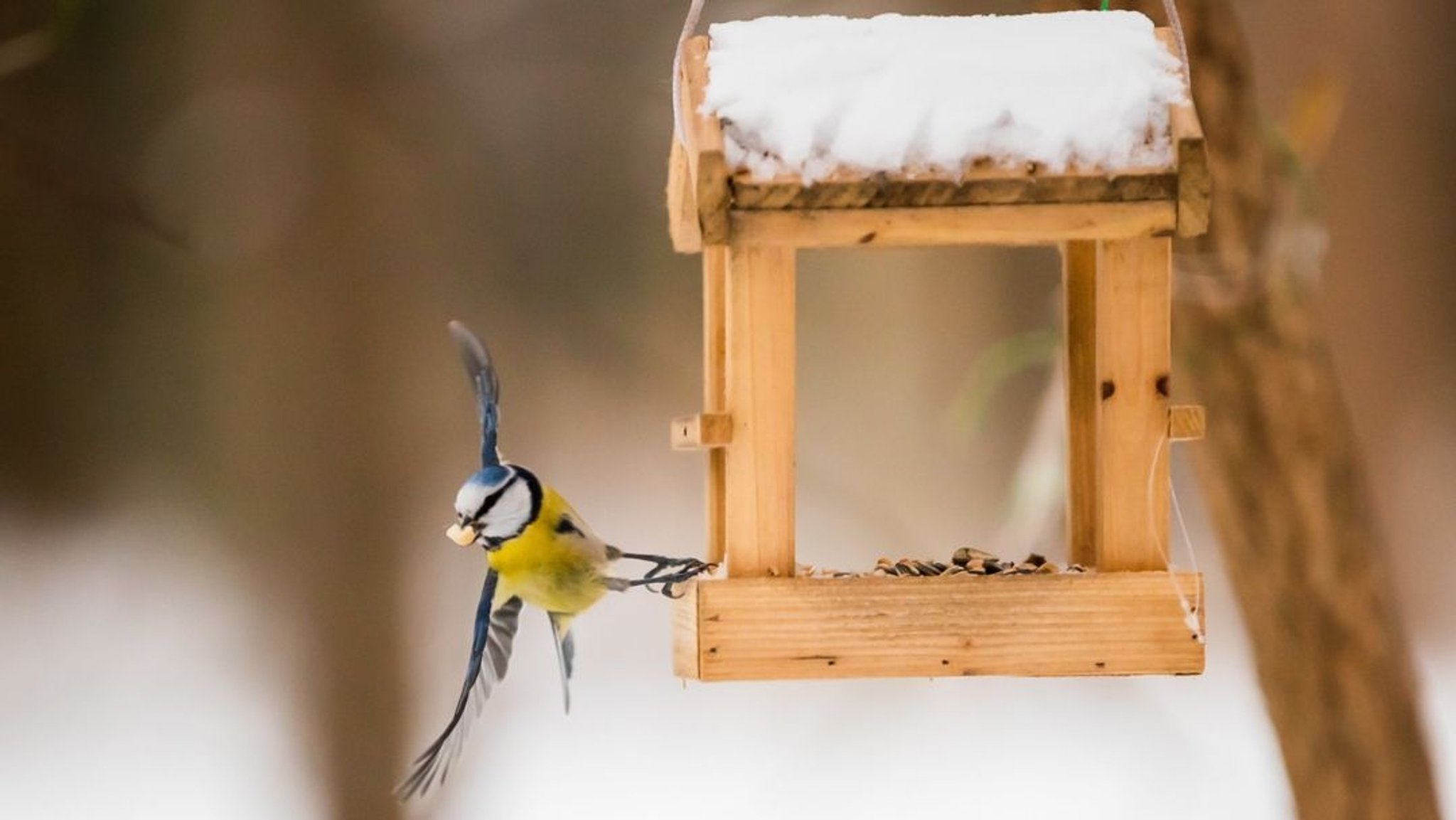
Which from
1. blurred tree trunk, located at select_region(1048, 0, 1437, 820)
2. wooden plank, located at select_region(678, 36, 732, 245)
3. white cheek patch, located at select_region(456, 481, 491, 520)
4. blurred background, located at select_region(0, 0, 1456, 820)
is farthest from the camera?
blurred background, located at select_region(0, 0, 1456, 820)

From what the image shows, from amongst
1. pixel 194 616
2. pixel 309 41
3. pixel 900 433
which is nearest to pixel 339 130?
pixel 309 41

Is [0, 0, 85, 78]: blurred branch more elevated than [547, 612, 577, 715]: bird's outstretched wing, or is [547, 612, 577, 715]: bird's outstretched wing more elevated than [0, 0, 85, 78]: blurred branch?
[0, 0, 85, 78]: blurred branch

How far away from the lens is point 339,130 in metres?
2.27

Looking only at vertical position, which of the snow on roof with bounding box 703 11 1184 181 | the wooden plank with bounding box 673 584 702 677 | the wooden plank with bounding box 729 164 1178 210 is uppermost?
the snow on roof with bounding box 703 11 1184 181

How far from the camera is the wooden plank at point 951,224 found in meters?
1.07

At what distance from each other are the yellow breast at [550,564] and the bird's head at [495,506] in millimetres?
16

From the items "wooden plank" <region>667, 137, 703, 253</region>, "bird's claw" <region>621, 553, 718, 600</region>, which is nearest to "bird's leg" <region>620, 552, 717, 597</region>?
"bird's claw" <region>621, 553, 718, 600</region>

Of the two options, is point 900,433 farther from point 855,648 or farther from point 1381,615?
point 855,648

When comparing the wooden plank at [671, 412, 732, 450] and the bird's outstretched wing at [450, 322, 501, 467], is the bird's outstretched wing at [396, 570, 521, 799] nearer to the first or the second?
the bird's outstretched wing at [450, 322, 501, 467]

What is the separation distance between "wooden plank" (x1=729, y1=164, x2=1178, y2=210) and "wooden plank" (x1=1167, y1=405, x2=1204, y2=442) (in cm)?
16

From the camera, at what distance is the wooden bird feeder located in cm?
107

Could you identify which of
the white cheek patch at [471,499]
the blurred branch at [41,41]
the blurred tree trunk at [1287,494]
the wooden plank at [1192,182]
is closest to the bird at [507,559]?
the white cheek patch at [471,499]

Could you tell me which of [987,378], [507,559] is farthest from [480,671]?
[987,378]

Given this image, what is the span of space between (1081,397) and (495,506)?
20.8 inches
